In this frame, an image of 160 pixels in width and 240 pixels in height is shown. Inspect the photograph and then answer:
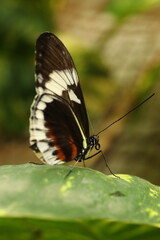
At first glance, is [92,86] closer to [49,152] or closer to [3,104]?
[3,104]

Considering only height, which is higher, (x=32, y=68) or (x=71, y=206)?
(x=32, y=68)

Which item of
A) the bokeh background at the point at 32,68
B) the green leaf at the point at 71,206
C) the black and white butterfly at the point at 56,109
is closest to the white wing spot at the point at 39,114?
the black and white butterfly at the point at 56,109

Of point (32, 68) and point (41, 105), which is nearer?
point (41, 105)

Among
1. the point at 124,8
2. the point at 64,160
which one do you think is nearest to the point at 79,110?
the point at 64,160

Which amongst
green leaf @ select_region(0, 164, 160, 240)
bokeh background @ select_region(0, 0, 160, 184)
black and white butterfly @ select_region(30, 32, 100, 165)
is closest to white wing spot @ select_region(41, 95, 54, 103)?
black and white butterfly @ select_region(30, 32, 100, 165)

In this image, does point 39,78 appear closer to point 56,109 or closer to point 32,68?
point 56,109

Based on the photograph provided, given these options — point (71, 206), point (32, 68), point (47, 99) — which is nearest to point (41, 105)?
point (47, 99)

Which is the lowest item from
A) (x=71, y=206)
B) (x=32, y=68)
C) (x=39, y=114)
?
(x=71, y=206)
